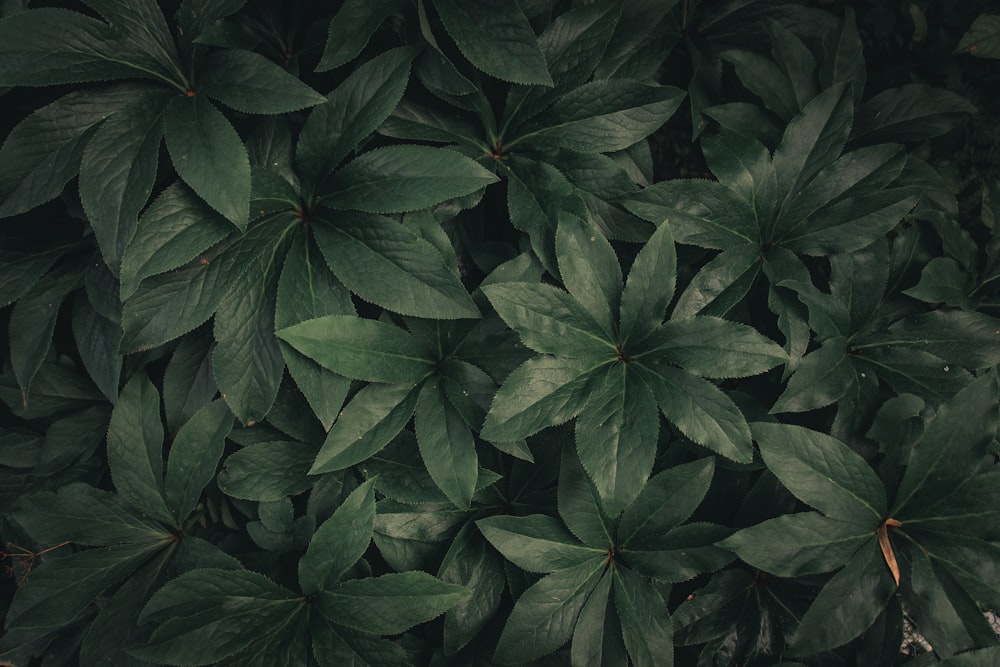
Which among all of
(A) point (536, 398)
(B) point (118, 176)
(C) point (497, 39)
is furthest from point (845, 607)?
(B) point (118, 176)

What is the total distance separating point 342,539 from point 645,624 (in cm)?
64

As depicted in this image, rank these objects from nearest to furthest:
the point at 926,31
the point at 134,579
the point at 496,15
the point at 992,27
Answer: the point at 496,15 → the point at 134,579 → the point at 992,27 → the point at 926,31

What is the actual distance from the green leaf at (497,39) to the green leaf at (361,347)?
58cm

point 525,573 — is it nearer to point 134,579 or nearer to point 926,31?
point 134,579

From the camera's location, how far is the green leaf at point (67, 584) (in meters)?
1.43

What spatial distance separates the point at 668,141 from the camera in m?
1.87

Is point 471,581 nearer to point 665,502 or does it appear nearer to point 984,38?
point 665,502

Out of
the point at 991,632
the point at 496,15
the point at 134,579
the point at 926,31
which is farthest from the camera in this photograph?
the point at 926,31

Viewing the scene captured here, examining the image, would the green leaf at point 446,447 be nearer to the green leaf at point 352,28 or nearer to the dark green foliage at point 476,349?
the dark green foliage at point 476,349

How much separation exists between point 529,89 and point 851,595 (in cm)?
123

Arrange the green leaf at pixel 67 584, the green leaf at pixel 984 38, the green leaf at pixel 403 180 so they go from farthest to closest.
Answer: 1. the green leaf at pixel 984 38
2. the green leaf at pixel 67 584
3. the green leaf at pixel 403 180

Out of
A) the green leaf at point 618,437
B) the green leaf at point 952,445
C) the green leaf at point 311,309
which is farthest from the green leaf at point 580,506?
the green leaf at point 952,445

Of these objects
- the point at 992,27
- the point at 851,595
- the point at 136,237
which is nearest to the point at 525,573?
the point at 851,595

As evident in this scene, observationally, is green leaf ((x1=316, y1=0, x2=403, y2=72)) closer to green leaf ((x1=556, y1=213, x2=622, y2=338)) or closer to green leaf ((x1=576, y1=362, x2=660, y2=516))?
green leaf ((x1=556, y1=213, x2=622, y2=338))
